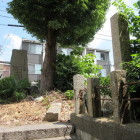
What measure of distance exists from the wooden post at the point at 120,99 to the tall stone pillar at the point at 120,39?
0.95m

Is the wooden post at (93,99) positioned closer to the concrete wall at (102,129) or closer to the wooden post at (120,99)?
the concrete wall at (102,129)

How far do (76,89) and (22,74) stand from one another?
615cm

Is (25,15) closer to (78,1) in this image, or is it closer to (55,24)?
(55,24)

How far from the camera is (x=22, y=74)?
9102mm

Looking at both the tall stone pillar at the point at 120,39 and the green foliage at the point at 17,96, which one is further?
the green foliage at the point at 17,96

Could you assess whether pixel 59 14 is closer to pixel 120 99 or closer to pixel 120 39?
pixel 120 39

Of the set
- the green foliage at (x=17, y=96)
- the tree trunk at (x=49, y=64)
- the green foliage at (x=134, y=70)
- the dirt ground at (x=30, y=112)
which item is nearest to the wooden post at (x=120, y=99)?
the green foliage at (x=134, y=70)

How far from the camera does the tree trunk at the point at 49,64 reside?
7.22m

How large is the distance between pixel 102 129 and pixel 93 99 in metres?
0.60

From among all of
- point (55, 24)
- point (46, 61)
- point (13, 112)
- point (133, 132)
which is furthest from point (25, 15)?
point (133, 132)

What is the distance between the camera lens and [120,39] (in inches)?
126

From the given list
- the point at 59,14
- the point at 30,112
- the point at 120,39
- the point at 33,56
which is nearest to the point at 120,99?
the point at 120,39

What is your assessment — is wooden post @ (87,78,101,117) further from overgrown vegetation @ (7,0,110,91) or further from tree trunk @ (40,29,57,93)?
tree trunk @ (40,29,57,93)

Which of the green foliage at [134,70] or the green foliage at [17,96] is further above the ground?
the green foliage at [134,70]
